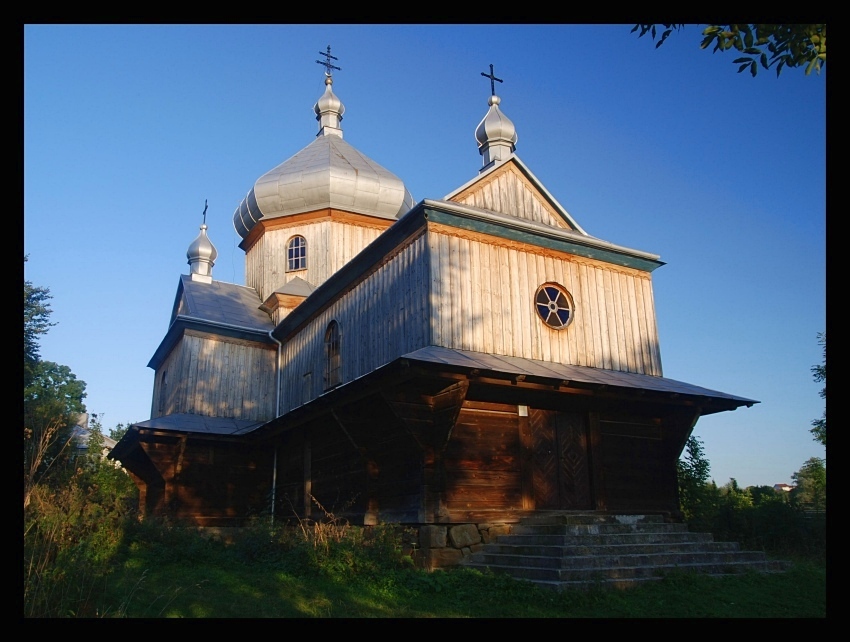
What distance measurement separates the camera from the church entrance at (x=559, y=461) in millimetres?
11750

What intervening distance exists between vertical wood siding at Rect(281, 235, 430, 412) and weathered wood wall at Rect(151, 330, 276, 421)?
246cm

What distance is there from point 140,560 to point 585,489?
7003 millimetres

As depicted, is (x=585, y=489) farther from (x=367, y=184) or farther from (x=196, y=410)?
(x=367, y=184)

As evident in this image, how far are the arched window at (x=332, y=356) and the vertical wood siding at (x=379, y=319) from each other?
0.64 ft

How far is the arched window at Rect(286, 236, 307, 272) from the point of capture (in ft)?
70.1

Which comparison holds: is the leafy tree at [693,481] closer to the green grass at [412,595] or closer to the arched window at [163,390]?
the green grass at [412,595]

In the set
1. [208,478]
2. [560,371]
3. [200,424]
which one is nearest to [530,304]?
[560,371]

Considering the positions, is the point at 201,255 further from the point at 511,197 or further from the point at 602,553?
the point at 602,553

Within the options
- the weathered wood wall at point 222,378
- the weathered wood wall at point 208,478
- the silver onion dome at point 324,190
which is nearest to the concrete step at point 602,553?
the weathered wood wall at point 208,478

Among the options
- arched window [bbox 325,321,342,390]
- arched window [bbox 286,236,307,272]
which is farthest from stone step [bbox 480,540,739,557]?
arched window [bbox 286,236,307,272]

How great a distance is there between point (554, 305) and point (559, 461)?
2.78 m

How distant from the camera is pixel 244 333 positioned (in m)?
19.4
